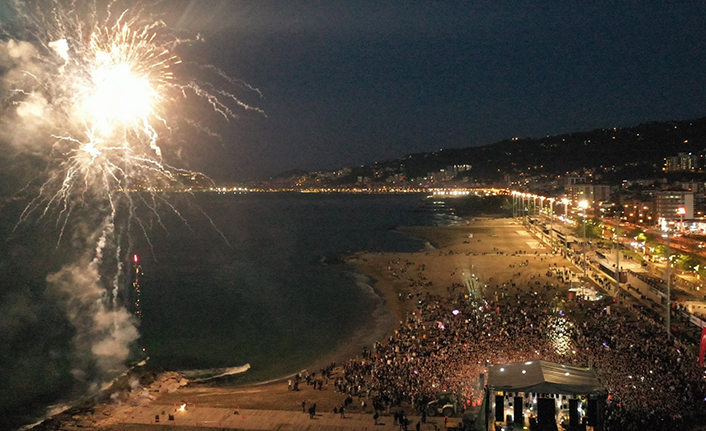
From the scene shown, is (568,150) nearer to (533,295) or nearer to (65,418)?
(533,295)

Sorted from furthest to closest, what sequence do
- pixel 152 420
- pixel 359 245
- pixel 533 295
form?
1. pixel 359 245
2. pixel 533 295
3. pixel 152 420

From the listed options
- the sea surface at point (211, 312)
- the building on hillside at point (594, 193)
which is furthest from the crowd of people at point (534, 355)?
the building on hillside at point (594, 193)

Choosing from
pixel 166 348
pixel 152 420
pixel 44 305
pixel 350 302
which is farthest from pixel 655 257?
pixel 44 305

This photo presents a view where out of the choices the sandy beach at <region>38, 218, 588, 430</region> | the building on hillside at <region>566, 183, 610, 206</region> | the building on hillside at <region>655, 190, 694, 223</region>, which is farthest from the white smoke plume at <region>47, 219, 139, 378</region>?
the building on hillside at <region>566, 183, 610, 206</region>

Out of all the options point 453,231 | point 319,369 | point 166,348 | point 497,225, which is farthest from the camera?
point 497,225

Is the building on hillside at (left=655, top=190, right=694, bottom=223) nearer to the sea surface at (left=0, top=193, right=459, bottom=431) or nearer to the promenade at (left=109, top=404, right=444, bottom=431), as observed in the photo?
the sea surface at (left=0, top=193, right=459, bottom=431)

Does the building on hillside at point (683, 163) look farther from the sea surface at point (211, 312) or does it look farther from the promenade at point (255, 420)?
the promenade at point (255, 420)
